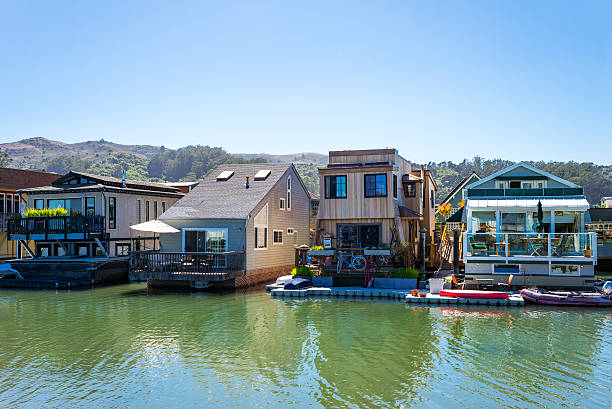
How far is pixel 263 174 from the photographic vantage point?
30.3 metres

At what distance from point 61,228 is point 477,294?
2351cm

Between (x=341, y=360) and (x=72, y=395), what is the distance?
→ 6.25 meters

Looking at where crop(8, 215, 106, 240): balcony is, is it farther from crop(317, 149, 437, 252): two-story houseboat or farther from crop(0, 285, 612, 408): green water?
crop(317, 149, 437, 252): two-story houseboat

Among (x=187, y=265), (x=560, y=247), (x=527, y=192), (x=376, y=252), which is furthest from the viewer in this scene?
(x=187, y=265)

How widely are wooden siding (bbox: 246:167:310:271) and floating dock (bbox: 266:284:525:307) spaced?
11.7 ft

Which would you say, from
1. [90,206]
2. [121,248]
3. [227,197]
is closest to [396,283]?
[227,197]

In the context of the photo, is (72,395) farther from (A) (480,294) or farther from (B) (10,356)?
(A) (480,294)

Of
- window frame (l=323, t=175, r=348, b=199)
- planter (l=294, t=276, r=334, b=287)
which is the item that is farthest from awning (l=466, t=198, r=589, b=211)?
planter (l=294, t=276, r=334, b=287)

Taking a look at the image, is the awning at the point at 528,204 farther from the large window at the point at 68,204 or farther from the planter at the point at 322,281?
the large window at the point at 68,204

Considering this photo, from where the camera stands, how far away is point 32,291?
86.5 ft

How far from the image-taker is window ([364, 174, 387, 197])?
25.7 metres

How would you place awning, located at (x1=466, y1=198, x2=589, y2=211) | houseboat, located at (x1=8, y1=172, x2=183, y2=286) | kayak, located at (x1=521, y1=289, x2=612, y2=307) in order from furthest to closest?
houseboat, located at (x1=8, y1=172, x2=183, y2=286), awning, located at (x1=466, y1=198, x2=589, y2=211), kayak, located at (x1=521, y1=289, x2=612, y2=307)

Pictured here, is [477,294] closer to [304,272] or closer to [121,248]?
[304,272]

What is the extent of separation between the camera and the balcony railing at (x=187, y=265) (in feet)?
79.5
